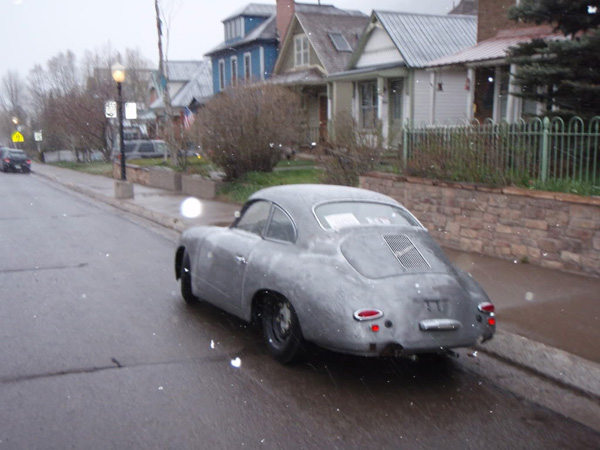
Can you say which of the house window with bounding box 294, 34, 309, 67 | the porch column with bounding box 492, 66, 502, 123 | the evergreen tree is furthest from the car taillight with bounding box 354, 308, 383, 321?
the house window with bounding box 294, 34, 309, 67

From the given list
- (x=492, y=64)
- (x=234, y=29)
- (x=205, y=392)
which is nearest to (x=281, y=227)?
(x=205, y=392)

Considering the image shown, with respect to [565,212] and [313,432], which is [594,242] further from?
[313,432]

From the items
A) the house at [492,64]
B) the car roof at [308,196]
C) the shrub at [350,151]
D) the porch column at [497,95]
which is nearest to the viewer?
the car roof at [308,196]

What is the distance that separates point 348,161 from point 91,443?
404 inches

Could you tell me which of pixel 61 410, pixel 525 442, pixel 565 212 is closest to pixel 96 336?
pixel 61 410

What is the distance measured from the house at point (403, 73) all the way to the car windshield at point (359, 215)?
16092mm

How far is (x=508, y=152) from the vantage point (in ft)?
32.7

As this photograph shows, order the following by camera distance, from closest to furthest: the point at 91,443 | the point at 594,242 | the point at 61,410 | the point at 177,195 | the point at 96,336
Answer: the point at 91,443 → the point at 61,410 → the point at 96,336 → the point at 594,242 → the point at 177,195

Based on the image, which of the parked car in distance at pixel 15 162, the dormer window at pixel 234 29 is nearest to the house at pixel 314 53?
the dormer window at pixel 234 29

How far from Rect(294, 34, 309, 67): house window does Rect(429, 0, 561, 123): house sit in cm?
1064

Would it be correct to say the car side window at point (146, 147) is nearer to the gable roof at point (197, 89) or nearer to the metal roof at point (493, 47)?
the gable roof at point (197, 89)

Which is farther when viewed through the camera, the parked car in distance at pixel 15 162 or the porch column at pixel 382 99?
the parked car in distance at pixel 15 162

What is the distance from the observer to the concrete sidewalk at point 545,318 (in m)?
5.57

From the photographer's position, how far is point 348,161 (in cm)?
1382
